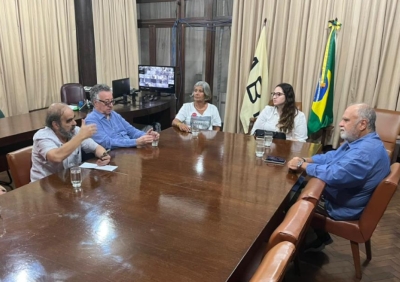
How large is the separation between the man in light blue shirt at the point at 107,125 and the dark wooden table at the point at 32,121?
86 centimetres

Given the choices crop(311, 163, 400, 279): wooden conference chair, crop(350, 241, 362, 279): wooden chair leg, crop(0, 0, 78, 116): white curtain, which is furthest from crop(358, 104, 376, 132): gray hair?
crop(0, 0, 78, 116): white curtain

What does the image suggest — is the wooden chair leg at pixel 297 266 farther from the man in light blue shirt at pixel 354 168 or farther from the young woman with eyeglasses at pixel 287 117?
the young woman with eyeglasses at pixel 287 117

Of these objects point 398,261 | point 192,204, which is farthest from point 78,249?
point 398,261

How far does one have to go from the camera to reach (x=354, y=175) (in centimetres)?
176

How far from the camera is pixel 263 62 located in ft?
14.2

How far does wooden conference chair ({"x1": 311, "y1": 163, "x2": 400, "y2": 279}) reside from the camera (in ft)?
5.42

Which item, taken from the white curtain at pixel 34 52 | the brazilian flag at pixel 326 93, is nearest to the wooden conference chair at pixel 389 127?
the brazilian flag at pixel 326 93

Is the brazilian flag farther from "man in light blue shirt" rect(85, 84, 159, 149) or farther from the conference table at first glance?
"man in light blue shirt" rect(85, 84, 159, 149)

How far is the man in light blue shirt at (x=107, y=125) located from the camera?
2.30 meters

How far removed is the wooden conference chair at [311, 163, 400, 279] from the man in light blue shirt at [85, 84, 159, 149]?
1352 millimetres

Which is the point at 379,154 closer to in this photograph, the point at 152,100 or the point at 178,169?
the point at 178,169

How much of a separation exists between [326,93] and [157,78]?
256 cm

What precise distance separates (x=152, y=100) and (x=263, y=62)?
5.81ft

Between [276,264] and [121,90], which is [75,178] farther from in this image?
[121,90]
